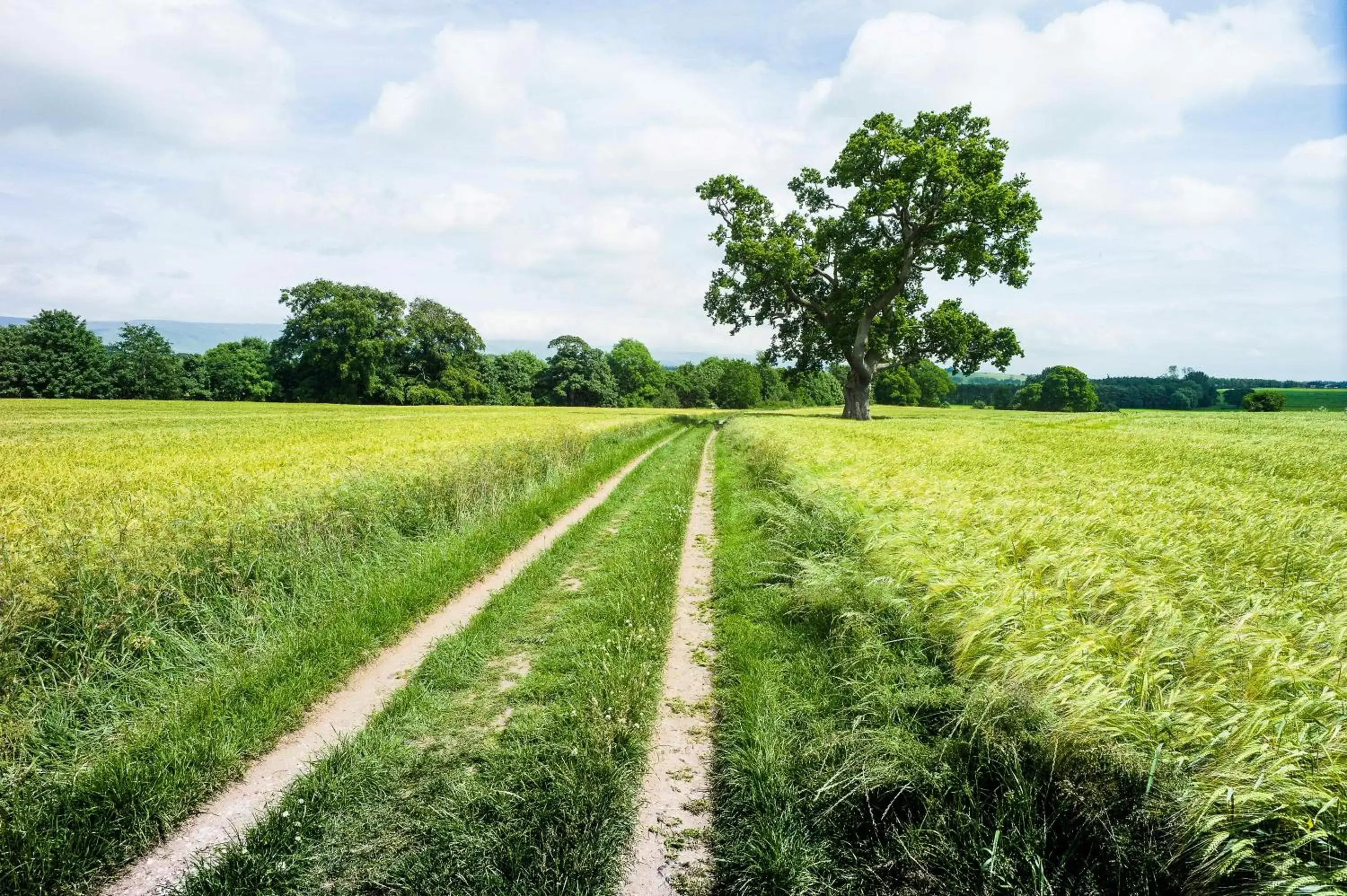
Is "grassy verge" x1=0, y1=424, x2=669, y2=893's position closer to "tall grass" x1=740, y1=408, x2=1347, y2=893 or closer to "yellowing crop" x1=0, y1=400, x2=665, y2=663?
"yellowing crop" x1=0, y1=400, x2=665, y2=663

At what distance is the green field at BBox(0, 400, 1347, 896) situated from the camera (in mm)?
2812

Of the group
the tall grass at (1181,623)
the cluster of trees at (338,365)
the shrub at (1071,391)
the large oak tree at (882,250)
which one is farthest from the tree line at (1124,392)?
the tall grass at (1181,623)

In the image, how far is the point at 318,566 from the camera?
23.2ft

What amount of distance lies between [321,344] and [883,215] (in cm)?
6854

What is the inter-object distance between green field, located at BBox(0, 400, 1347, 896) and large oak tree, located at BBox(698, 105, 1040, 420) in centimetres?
2917

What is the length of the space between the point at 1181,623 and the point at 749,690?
3.11 m

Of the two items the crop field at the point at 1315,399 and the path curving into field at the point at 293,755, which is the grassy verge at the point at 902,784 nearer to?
the path curving into field at the point at 293,755

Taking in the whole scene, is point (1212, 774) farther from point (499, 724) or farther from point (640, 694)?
point (499, 724)

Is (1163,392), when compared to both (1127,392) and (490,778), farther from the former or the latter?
(490,778)

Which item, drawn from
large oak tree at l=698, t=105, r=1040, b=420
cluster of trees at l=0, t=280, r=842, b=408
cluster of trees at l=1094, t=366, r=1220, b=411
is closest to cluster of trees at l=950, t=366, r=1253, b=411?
cluster of trees at l=1094, t=366, r=1220, b=411

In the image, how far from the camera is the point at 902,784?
3381 millimetres

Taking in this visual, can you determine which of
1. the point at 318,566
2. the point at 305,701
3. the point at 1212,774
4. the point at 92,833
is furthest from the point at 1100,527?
the point at 318,566

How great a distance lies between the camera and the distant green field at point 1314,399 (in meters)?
61.2

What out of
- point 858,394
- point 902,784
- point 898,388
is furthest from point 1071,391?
point 902,784
